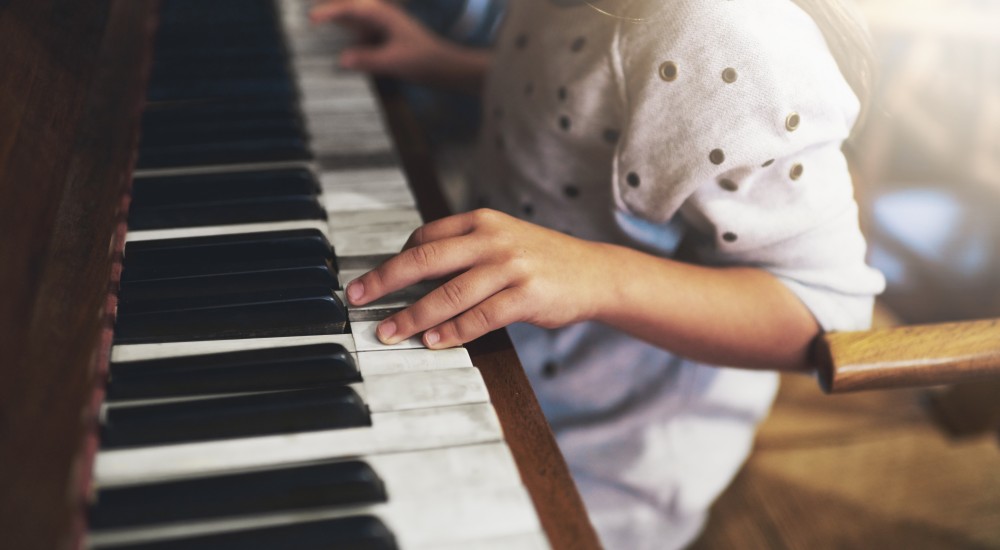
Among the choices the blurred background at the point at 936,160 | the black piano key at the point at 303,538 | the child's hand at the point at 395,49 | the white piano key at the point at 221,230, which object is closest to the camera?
the black piano key at the point at 303,538

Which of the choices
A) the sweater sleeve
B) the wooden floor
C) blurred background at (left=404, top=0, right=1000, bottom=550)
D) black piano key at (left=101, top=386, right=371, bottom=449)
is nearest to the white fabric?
the sweater sleeve

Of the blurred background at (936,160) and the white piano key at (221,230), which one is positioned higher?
the white piano key at (221,230)

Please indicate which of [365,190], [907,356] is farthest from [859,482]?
[365,190]

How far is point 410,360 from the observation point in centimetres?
59

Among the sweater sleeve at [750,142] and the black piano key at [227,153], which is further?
the black piano key at [227,153]

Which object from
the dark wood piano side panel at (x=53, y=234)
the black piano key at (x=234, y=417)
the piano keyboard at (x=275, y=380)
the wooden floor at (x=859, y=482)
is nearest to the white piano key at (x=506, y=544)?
the piano keyboard at (x=275, y=380)

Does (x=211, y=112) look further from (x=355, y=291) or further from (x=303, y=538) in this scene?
(x=303, y=538)

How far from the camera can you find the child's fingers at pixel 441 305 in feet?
1.96

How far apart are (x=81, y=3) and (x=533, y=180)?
1.60 ft

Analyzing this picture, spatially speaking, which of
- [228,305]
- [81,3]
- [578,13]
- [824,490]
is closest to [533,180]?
[578,13]

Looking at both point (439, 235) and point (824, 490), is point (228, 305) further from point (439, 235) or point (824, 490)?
point (824, 490)

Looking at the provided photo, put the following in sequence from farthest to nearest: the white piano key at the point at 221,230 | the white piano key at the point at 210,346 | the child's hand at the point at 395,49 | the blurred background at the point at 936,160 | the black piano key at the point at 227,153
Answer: the blurred background at the point at 936,160 → the child's hand at the point at 395,49 → the black piano key at the point at 227,153 → the white piano key at the point at 221,230 → the white piano key at the point at 210,346

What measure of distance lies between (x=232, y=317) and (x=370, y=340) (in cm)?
10

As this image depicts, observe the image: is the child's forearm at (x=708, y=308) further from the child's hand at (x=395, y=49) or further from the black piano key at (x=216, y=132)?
the child's hand at (x=395, y=49)
